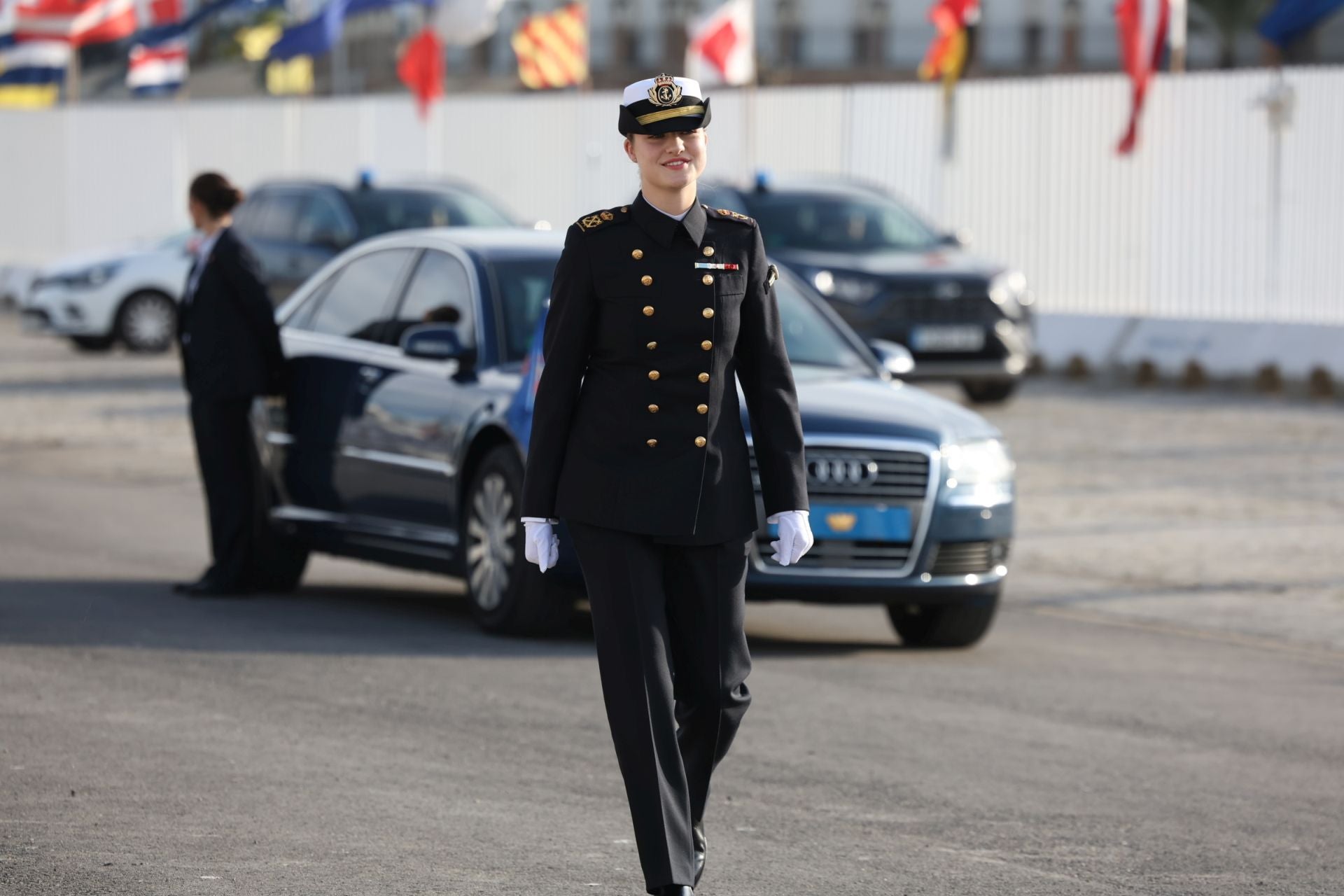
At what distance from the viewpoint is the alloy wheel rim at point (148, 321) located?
92.4 ft

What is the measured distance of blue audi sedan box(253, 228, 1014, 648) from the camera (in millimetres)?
9938

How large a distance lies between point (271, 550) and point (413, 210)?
478 inches

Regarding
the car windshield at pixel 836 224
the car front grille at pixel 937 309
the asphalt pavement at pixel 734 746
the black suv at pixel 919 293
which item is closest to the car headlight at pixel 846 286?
the black suv at pixel 919 293

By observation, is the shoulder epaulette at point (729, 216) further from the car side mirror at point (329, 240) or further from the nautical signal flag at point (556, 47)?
the nautical signal flag at point (556, 47)

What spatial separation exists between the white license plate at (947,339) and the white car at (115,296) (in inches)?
391

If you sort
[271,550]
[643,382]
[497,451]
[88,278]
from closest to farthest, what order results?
[643,382]
[497,451]
[271,550]
[88,278]

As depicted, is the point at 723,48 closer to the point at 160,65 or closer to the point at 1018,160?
the point at 1018,160

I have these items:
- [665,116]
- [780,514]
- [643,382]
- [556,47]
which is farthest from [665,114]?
[556,47]

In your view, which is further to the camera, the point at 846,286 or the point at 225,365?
the point at 846,286

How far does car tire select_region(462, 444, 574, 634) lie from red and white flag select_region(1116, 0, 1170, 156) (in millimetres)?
16007

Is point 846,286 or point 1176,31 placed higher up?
point 1176,31

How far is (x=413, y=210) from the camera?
23578 millimetres

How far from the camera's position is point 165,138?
128 feet

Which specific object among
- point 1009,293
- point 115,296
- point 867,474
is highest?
point 867,474
